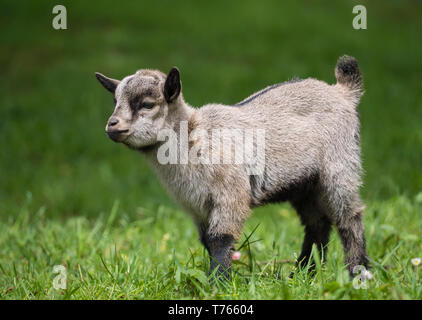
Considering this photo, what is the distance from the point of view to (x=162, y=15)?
13336mm

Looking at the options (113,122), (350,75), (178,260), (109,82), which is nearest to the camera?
(113,122)

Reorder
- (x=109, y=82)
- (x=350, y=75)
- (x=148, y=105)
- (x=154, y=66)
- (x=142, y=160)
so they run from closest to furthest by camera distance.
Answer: (x=148, y=105) < (x=109, y=82) < (x=350, y=75) < (x=142, y=160) < (x=154, y=66)

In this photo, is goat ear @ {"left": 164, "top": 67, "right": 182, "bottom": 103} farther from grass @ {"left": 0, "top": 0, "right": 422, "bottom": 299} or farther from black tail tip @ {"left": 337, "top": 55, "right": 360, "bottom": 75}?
black tail tip @ {"left": 337, "top": 55, "right": 360, "bottom": 75}

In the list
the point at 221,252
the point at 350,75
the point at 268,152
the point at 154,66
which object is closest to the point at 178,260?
Answer: the point at 221,252

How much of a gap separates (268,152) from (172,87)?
866mm

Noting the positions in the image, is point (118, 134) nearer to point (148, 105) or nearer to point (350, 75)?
point (148, 105)

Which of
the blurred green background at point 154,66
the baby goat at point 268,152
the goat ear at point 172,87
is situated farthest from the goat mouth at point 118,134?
the blurred green background at point 154,66

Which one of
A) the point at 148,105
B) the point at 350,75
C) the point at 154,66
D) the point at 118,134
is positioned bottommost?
the point at 118,134

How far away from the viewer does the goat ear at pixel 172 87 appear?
12.3 ft

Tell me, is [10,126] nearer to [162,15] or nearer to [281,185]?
[162,15]

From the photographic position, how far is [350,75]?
4.59 m

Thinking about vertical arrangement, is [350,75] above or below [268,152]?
above

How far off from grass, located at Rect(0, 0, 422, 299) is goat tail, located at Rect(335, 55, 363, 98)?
4.54 feet

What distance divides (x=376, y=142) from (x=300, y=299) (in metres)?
5.63
